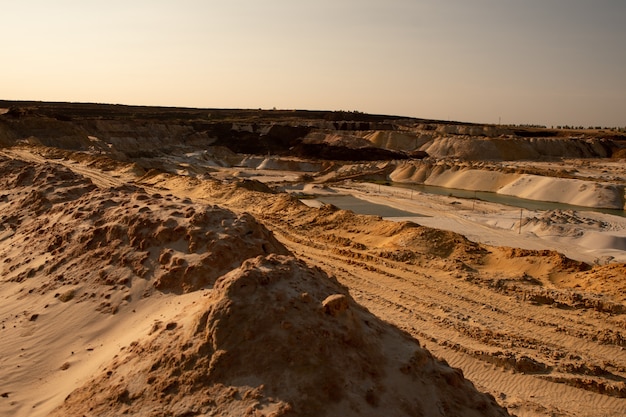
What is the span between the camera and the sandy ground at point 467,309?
7570 millimetres

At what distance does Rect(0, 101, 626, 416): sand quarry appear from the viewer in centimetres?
555

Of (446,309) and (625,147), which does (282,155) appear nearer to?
(625,147)

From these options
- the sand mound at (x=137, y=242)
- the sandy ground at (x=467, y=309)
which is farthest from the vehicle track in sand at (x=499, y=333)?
the sand mound at (x=137, y=242)

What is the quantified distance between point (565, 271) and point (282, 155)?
44.2m

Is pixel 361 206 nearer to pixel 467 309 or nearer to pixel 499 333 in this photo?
pixel 467 309

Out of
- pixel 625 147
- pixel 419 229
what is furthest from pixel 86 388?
pixel 625 147

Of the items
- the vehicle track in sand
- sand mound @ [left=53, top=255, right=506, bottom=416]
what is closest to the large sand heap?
sand mound @ [left=53, top=255, right=506, bottom=416]

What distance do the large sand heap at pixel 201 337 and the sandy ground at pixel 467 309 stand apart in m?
0.07

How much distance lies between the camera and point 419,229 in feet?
55.3

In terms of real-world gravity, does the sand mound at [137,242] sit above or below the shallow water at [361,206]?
above

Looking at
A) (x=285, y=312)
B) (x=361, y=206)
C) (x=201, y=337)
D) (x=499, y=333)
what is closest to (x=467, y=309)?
(x=499, y=333)

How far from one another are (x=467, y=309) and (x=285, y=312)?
667 cm

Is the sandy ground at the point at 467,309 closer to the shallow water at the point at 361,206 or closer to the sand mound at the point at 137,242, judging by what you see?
the sand mound at the point at 137,242

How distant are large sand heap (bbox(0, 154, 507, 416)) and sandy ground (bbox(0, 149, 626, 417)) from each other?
7cm
